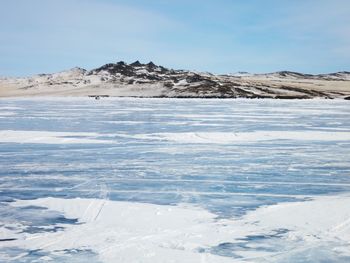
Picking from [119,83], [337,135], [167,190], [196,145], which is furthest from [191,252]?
[119,83]

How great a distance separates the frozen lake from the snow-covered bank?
1 cm

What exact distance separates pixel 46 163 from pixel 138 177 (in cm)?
259

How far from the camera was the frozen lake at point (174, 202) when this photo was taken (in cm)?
502

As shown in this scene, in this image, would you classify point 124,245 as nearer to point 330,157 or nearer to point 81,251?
point 81,251

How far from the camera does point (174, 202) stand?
7.14 m

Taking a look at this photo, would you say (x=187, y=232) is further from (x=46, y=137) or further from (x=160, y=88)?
(x=160, y=88)

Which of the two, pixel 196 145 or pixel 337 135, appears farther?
pixel 337 135

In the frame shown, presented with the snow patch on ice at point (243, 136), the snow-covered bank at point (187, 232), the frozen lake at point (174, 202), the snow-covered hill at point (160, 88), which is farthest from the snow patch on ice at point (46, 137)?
the snow-covered hill at point (160, 88)

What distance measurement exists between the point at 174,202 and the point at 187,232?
154 cm

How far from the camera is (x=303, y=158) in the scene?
441 inches

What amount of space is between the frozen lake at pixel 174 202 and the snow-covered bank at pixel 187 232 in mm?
11

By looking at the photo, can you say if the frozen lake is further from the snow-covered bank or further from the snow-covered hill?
the snow-covered hill

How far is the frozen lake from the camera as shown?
5.02 m

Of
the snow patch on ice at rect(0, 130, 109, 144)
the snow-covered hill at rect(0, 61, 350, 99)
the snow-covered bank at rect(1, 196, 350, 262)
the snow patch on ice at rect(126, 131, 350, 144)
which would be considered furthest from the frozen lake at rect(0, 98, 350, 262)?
the snow-covered hill at rect(0, 61, 350, 99)
